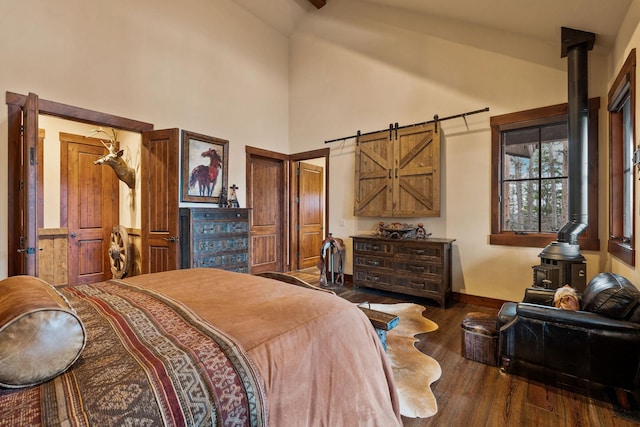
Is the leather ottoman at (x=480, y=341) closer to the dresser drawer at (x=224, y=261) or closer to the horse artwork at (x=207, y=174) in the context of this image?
the dresser drawer at (x=224, y=261)

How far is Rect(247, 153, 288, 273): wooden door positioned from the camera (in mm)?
5641

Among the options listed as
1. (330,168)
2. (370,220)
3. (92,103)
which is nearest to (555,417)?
(370,220)

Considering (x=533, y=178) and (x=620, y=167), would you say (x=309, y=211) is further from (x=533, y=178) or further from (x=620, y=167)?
(x=620, y=167)

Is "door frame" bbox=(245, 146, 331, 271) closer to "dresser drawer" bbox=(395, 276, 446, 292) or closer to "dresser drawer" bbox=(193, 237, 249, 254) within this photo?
"dresser drawer" bbox=(193, 237, 249, 254)

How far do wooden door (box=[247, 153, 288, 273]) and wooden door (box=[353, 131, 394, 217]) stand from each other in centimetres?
173

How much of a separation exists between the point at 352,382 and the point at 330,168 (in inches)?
177

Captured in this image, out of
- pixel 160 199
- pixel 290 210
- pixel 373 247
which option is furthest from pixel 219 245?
pixel 373 247

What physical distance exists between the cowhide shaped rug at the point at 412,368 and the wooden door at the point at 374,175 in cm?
179

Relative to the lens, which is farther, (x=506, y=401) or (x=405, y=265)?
(x=405, y=265)

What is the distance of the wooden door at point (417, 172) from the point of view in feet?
14.1

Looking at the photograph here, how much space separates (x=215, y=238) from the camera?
14.2ft

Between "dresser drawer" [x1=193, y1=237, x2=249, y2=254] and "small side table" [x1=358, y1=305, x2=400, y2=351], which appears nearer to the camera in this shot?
"small side table" [x1=358, y1=305, x2=400, y2=351]

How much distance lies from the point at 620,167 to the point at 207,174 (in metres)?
4.97

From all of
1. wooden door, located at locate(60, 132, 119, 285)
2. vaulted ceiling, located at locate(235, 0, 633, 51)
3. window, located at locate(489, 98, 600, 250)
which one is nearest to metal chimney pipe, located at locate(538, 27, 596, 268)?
vaulted ceiling, located at locate(235, 0, 633, 51)
